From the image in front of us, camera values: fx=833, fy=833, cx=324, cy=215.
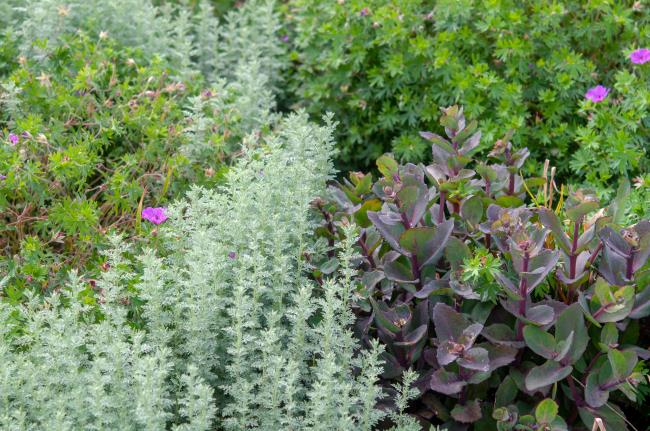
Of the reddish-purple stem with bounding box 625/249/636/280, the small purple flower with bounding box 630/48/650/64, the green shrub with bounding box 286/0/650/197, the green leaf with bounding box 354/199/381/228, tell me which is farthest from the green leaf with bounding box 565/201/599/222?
the small purple flower with bounding box 630/48/650/64

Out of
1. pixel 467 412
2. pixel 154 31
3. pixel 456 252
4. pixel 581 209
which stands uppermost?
pixel 581 209

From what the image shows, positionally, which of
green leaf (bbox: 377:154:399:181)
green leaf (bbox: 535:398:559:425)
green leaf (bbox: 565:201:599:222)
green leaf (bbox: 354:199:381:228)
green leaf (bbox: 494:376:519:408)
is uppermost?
green leaf (bbox: 565:201:599:222)

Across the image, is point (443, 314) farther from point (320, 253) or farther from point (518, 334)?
point (320, 253)

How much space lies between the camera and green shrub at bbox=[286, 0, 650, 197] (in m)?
3.60

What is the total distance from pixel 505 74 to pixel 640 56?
60 centimetres

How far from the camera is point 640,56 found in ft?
11.9

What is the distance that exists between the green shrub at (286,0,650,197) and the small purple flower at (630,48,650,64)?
5 cm

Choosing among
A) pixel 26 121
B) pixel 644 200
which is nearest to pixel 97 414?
pixel 26 121

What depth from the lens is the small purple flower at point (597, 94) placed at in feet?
11.9

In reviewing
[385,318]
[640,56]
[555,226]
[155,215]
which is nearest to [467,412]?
[385,318]

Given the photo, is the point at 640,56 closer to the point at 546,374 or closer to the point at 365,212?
the point at 365,212

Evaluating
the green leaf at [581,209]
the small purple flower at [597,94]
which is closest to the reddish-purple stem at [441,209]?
the green leaf at [581,209]

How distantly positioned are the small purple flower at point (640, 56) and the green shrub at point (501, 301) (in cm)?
115

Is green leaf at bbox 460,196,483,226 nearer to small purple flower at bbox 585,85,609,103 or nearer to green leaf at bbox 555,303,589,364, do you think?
green leaf at bbox 555,303,589,364
